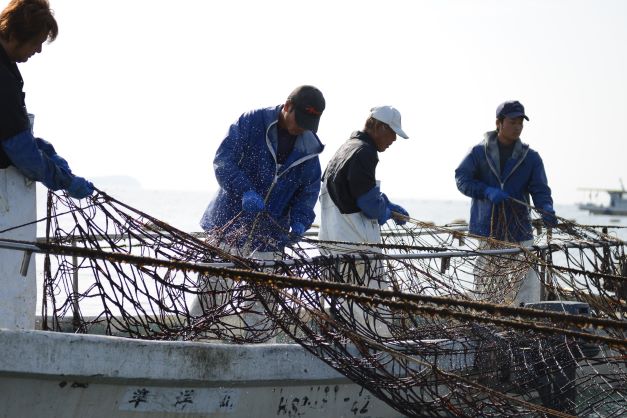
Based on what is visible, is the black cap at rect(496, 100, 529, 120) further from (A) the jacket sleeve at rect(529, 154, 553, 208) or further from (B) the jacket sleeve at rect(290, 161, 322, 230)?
(B) the jacket sleeve at rect(290, 161, 322, 230)

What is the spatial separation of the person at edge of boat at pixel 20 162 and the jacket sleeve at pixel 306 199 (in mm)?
1859

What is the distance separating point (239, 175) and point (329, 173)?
76cm

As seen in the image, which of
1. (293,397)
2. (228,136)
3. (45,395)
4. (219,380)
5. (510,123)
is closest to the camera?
(45,395)

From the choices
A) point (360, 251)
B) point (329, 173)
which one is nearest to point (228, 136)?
point (329, 173)

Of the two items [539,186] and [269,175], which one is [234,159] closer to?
[269,175]

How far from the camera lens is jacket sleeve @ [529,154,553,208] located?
889 centimetres

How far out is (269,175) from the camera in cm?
689

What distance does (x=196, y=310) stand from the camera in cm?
684

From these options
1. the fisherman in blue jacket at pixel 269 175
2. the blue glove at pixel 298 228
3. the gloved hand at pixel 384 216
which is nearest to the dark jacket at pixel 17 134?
the fisherman in blue jacket at pixel 269 175

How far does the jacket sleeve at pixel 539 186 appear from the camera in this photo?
29.2ft

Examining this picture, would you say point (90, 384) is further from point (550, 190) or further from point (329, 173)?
point (550, 190)

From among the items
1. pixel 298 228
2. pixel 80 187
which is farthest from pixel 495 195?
pixel 80 187

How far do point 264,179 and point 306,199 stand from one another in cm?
33

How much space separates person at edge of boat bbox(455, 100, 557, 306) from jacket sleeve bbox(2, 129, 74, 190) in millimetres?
4194
